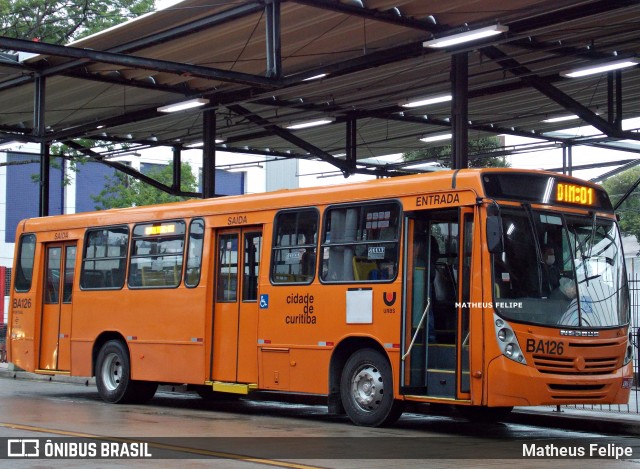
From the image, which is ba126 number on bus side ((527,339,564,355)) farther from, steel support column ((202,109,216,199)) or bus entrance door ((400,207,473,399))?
steel support column ((202,109,216,199))

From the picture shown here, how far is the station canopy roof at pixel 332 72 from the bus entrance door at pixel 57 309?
9.77 ft

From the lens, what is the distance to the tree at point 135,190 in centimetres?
4606

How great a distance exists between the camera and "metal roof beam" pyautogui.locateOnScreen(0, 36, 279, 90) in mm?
14836

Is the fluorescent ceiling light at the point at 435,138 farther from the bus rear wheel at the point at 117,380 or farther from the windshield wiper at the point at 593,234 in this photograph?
the windshield wiper at the point at 593,234

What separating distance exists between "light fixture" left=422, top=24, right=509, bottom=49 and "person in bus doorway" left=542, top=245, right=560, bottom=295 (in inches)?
133

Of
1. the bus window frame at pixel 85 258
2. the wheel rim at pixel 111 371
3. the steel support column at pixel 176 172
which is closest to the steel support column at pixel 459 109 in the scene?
the bus window frame at pixel 85 258

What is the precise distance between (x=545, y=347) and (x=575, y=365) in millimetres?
529

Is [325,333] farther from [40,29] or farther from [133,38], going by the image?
[40,29]

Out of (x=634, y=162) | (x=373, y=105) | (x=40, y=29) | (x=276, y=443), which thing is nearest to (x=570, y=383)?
(x=276, y=443)

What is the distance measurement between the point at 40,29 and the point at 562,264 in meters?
27.3

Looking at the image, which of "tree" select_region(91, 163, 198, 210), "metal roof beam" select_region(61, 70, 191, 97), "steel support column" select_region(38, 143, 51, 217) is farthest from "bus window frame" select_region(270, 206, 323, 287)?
"tree" select_region(91, 163, 198, 210)

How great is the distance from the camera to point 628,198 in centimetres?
5381

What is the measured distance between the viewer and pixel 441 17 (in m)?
17.8

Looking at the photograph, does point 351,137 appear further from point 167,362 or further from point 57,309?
point 167,362
